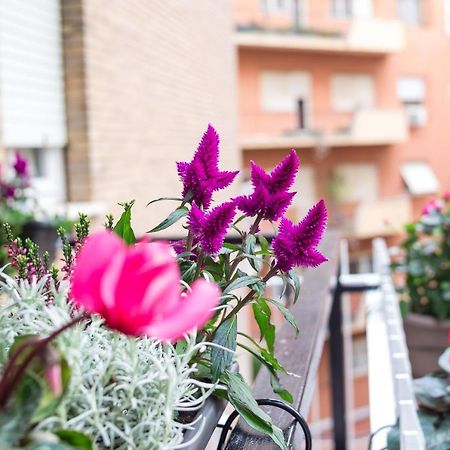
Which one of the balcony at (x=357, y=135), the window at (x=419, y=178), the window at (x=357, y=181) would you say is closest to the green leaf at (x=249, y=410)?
the balcony at (x=357, y=135)

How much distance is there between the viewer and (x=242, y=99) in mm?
13484

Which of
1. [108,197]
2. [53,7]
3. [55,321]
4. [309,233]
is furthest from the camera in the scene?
[108,197]

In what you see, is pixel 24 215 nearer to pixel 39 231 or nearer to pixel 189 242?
pixel 39 231

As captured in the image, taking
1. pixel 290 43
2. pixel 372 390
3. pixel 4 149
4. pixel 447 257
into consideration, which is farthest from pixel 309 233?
pixel 290 43

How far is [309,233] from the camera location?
68cm

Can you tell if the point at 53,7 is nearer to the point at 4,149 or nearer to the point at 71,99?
the point at 71,99

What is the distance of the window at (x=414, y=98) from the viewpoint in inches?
619

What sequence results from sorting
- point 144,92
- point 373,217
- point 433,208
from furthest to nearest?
1. point 373,217
2. point 144,92
3. point 433,208

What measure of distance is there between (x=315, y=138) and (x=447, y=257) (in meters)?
11.8

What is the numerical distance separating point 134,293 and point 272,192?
32 centimetres

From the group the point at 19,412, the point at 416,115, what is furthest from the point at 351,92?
the point at 19,412

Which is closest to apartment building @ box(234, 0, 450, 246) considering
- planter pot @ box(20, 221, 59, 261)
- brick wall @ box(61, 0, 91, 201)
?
brick wall @ box(61, 0, 91, 201)

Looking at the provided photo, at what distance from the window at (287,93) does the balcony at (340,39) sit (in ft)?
1.74

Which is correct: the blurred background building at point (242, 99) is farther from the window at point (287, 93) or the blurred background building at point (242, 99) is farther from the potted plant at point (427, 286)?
the potted plant at point (427, 286)
